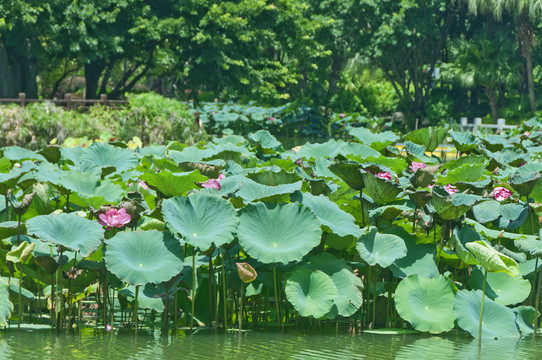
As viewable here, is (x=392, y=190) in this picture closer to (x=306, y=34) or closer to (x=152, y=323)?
(x=152, y=323)

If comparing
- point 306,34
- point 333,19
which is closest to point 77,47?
point 306,34

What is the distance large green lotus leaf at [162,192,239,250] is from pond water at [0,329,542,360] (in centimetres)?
50

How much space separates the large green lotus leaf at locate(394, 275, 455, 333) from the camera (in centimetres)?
360

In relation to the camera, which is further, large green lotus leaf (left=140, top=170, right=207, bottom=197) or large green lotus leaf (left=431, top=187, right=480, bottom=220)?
large green lotus leaf (left=140, top=170, right=207, bottom=197)

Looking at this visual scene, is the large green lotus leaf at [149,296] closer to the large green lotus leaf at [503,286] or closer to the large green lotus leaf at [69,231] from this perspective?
the large green lotus leaf at [69,231]

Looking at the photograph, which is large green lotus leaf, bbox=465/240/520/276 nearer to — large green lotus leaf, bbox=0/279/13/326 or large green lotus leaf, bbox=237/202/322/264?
large green lotus leaf, bbox=237/202/322/264

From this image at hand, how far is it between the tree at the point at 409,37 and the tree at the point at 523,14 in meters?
1.58

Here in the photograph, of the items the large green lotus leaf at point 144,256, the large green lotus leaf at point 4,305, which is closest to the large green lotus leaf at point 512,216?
the large green lotus leaf at point 144,256

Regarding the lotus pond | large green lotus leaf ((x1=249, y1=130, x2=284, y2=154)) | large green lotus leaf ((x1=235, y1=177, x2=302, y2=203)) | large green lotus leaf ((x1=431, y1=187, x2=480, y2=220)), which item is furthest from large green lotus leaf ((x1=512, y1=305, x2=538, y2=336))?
large green lotus leaf ((x1=249, y1=130, x2=284, y2=154))

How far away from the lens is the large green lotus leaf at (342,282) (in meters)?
3.53

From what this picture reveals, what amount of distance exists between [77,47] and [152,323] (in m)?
17.7

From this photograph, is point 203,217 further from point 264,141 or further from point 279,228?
point 264,141

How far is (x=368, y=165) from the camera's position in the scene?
416 cm

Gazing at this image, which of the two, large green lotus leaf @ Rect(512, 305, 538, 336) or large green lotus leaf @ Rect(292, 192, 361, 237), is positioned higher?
large green lotus leaf @ Rect(292, 192, 361, 237)
